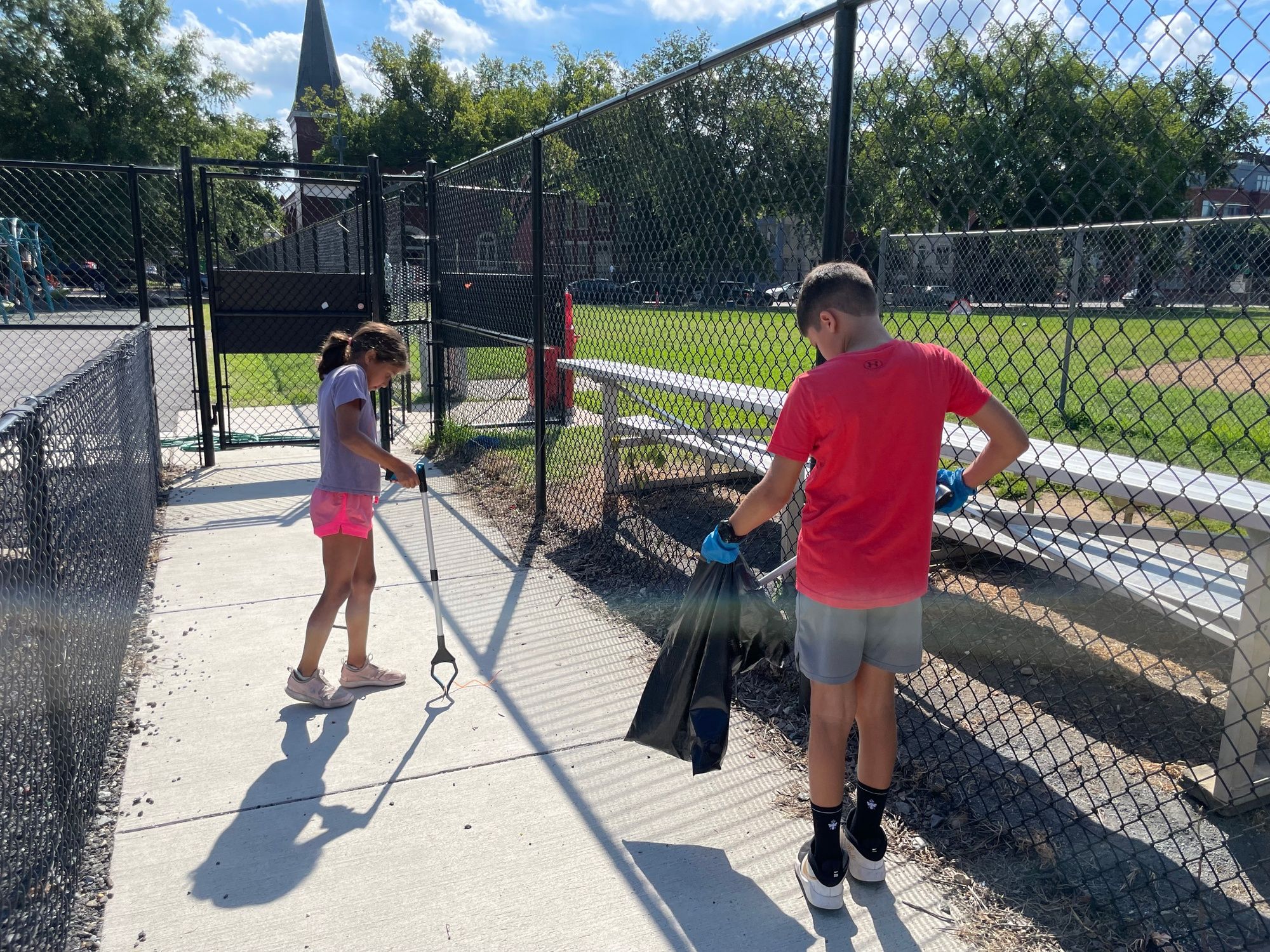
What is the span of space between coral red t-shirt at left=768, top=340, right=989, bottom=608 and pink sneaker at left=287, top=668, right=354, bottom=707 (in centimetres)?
228

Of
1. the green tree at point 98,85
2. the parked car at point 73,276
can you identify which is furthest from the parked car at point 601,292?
the green tree at point 98,85

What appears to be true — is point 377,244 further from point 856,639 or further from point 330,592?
point 856,639

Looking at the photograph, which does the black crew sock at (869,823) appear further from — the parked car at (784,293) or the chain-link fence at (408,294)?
the chain-link fence at (408,294)

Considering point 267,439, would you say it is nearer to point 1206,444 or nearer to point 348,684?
point 348,684

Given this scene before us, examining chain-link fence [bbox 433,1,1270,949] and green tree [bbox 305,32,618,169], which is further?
green tree [bbox 305,32,618,169]

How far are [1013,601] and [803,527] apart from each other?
287 cm

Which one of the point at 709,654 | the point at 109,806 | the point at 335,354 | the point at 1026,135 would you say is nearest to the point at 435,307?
the point at 335,354

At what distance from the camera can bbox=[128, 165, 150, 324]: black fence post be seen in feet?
24.5

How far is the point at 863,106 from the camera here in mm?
3295

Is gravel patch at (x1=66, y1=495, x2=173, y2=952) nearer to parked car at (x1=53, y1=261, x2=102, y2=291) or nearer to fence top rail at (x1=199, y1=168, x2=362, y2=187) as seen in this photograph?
fence top rail at (x1=199, y1=168, x2=362, y2=187)

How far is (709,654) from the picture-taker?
9.51ft

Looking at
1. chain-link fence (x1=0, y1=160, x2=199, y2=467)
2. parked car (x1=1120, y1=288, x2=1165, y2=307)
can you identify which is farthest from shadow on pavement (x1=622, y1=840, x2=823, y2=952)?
chain-link fence (x1=0, y1=160, x2=199, y2=467)

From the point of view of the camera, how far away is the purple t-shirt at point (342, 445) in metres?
3.68

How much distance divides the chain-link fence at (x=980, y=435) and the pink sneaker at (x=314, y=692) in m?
1.84
